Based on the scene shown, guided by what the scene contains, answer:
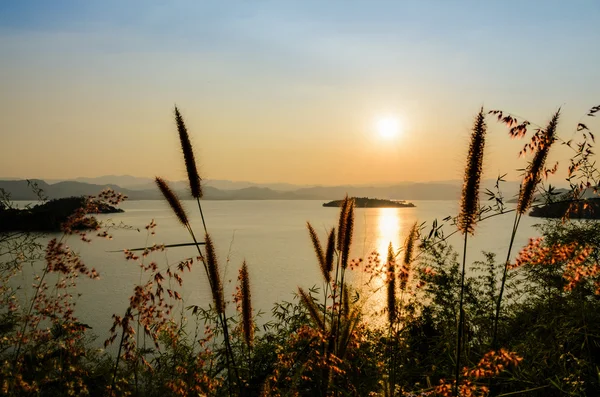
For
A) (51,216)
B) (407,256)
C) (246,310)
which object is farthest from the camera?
(51,216)

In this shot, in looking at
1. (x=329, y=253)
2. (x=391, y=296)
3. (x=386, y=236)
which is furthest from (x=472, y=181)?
(x=386, y=236)

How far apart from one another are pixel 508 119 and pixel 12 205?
515cm

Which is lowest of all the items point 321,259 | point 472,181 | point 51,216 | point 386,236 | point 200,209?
point 386,236

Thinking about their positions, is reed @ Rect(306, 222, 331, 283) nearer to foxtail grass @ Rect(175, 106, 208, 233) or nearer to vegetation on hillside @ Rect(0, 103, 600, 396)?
vegetation on hillside @ Rect(0, 103, 600, 396)

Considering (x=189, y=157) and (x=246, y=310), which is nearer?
(x=189, y=157)

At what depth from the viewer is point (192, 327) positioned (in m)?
11.1

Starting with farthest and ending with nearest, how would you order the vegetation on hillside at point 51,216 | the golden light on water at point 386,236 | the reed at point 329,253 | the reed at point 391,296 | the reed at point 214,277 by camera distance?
the golden light on water at point 386,236 < the vegetation on hillside at point 51,216 < the reed at point 329,253 < the reed at point 391,296 < the reed at point 214,277

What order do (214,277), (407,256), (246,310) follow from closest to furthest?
(214,277) < (246,310) < (407,256)

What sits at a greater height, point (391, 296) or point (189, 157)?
point (189, 157)

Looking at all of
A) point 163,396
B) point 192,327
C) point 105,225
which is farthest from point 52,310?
point 192,327

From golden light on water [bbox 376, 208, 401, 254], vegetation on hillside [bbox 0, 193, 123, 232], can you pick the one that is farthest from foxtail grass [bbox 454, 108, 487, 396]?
vegetation on hillside [bbox 0, 193, 123, 232]

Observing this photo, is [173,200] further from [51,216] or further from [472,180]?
[51,216]

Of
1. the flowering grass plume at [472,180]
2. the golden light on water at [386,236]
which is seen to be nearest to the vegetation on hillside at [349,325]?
the flowering grass plume at [472,180]

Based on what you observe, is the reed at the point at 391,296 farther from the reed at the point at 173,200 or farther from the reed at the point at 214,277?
the reed at the point at 173,200
